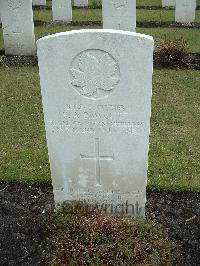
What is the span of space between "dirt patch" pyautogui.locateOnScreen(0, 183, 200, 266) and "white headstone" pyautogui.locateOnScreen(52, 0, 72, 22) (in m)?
10.3

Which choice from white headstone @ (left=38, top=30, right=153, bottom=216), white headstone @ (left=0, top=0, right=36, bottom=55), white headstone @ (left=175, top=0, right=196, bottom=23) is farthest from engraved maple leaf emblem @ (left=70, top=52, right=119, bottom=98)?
white headstone @ (left=175, top=0, right=196, bottom=23)

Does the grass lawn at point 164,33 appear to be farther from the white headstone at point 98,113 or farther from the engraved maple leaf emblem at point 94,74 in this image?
the engraved maple leaf emblem at point 94,74

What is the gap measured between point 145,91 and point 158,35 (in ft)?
29.8

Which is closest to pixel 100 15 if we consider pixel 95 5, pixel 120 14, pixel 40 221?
pixel 95 5

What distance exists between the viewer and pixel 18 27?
34.1 ft

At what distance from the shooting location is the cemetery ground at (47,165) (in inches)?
164

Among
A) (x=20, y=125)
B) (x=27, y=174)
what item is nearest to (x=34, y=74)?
(x=20, y=125)

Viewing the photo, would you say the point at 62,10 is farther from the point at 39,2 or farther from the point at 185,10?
the point at 185,10

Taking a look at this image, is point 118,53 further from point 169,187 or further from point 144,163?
point 169,187

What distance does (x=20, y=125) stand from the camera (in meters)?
6.82

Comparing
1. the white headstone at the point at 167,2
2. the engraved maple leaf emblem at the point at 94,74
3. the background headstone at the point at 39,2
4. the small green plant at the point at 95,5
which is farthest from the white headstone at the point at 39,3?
the engraved maple leaf emblem at the point at 94,74

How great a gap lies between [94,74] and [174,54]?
20.9 ft

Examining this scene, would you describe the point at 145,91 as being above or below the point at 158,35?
above

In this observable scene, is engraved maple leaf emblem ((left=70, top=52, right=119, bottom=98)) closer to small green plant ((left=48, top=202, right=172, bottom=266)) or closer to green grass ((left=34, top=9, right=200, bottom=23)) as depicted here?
small green plant ((left=48, top=202, right=172, bottom=266))
